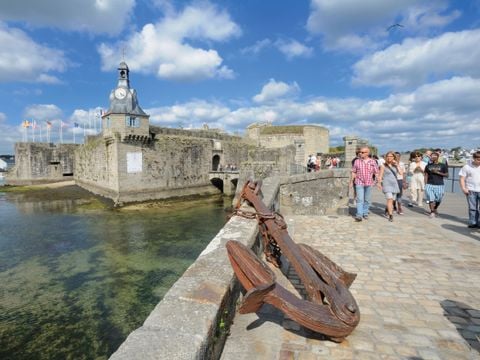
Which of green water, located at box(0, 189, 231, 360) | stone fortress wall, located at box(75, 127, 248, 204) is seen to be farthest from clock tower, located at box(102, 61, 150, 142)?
green water, located at box(0, 189, 231, 360)

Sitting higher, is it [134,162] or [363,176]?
[134,162]

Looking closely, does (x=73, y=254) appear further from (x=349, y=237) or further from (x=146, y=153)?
(x=146, y=153)

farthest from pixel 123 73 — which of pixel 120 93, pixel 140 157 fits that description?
pixel 140 157

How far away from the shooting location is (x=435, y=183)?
22.0 feet

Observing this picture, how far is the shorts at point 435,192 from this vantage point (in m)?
6.64

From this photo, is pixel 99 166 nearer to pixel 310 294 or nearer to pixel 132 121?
pixel 132 121

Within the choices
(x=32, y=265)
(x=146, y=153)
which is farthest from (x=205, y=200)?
(x=32, y=265)

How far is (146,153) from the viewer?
25.2m

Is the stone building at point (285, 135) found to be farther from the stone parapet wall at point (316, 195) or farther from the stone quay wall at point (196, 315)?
the stone quay wall at point (196, 315)

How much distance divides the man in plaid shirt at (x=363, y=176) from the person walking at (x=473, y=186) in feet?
5.32

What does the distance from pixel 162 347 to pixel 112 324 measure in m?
6.68

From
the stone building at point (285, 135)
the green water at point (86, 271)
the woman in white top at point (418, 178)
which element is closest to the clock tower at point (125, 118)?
the green water at point (86, 271)

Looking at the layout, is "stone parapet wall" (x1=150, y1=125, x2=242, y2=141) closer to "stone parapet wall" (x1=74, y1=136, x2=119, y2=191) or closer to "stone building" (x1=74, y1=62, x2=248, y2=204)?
"stone building" (x1=74, y1=62, x2=248, y2=204)

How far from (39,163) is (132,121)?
21883 mm
